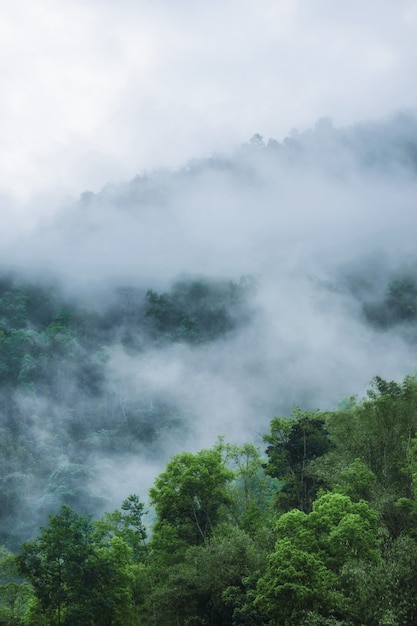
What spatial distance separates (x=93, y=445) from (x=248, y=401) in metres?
43.9

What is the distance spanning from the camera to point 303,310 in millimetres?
198250

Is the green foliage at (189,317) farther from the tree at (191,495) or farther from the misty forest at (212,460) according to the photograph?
the tree at (191,495)

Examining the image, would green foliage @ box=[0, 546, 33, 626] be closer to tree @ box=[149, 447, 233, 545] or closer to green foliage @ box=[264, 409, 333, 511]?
tree @ box=[149, 447, 233, 545]

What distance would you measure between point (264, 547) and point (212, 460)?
10950 millimetres

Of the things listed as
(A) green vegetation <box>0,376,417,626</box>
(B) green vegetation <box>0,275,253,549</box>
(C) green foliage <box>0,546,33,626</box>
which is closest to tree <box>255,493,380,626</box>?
(A) green vegetation <box>0,376,417,626</box>

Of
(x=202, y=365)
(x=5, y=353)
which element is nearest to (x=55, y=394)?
(x=5, y=353)

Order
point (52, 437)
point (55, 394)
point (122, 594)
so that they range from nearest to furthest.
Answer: point (122, 594) → point (52, 437) → point (55, 394)

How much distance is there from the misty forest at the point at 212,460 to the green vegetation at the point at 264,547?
115 mm

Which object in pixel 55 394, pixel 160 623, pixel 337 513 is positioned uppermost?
pixel 55 394

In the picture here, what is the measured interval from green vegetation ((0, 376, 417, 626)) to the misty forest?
115 mm

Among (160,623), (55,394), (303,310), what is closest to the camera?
(160,623)

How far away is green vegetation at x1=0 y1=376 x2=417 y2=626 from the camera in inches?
1003

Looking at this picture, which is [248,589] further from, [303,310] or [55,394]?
[303,310]

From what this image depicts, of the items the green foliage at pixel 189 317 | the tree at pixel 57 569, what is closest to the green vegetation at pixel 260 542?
the tree at pixel 57 569
